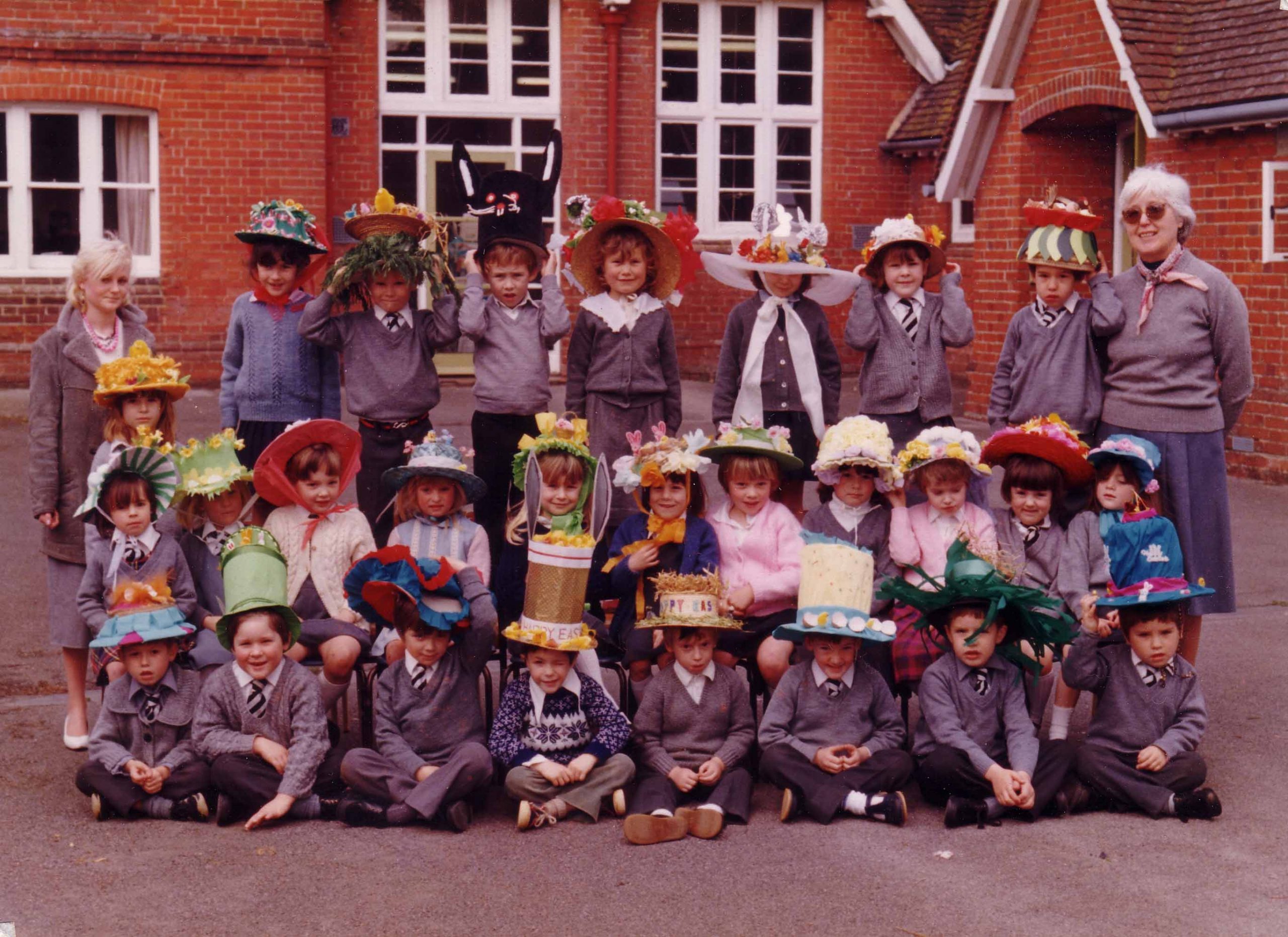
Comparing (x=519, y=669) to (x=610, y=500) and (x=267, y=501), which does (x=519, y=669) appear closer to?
(x=610, y=500)

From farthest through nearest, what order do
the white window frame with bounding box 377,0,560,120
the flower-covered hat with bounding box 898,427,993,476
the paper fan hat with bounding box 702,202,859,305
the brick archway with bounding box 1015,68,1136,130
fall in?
the white window frame with bounding box 377,0,560,120
the brick archway with bounding box 1015,68,1136,130
the paper fan hat with bounding box 702,202,859,305
the flower-covered hat with bounding box 898,427,993,476

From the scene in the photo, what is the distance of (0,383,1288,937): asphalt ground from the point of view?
472cm

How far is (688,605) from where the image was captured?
596cm

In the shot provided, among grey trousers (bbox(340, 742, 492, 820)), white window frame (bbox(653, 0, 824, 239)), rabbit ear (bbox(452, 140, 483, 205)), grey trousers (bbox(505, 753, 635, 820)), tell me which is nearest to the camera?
grey trousers (bbox(340, 742, 492, 820))

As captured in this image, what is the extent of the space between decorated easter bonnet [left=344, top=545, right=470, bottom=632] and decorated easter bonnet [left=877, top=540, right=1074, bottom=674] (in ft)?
5.16

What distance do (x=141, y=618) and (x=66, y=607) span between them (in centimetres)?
87

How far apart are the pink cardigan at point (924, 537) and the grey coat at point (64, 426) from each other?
3.25m

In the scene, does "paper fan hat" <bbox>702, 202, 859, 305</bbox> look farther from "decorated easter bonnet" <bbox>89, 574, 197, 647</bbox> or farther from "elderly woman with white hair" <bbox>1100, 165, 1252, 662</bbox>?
"decorated easter bonnet" <bbox>89, 574, 197, 647</bbox>

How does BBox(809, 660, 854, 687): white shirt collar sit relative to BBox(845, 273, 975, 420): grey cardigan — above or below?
below

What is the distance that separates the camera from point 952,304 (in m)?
7.23

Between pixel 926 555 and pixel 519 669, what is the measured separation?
167cm

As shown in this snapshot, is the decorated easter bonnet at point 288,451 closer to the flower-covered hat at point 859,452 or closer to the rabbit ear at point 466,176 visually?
the rabbit ear at point 466,176

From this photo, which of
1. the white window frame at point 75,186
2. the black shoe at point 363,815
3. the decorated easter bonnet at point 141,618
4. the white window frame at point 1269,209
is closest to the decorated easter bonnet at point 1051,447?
the black shoe at point 363,815

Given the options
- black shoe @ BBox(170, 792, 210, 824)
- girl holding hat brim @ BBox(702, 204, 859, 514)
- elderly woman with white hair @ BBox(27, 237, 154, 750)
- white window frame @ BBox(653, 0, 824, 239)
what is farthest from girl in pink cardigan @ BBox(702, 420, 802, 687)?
white window frame @ BBox(653, 0, 824, 239)
